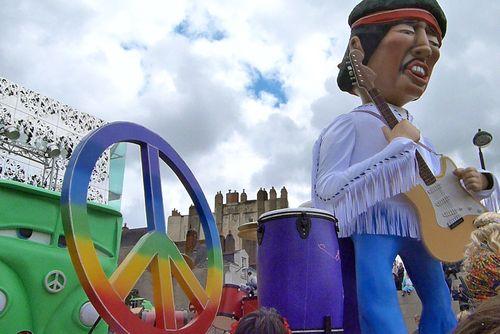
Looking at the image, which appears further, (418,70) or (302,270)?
(418,70)

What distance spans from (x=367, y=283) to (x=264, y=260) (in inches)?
25.3

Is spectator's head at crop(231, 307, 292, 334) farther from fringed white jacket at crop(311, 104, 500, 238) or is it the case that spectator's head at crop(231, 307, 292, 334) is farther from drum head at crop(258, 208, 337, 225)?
fringed white jacket at crop(311, 104, 500, 238)

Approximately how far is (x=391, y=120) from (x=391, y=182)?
60cm

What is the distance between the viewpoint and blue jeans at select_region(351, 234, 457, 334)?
2934mm

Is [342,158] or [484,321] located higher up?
[342,158]

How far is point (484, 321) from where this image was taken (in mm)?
693

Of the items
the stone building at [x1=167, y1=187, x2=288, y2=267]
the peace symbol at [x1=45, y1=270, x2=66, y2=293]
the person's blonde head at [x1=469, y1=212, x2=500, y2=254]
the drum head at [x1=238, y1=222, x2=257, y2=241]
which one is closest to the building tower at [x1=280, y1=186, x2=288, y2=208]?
the stone building at [x1=167, y1=187, x2=288, y2=267]

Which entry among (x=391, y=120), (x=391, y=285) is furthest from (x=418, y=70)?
(x=391, y=285)

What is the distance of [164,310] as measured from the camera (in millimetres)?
2326

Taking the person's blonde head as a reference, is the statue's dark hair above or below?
above

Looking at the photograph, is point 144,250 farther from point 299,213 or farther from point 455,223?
point 455,223

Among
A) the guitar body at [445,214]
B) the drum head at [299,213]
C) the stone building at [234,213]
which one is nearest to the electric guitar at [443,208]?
the guitar body at [445,214]

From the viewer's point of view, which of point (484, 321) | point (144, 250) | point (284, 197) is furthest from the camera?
point (284, 197)

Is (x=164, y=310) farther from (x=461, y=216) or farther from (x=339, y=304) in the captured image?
(x=461, y=216)
